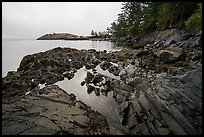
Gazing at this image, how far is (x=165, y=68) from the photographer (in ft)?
58.9

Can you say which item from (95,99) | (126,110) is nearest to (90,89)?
(95,99)

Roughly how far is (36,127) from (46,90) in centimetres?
581

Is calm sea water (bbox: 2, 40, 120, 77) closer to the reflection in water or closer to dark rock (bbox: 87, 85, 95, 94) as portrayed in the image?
the reflection in water

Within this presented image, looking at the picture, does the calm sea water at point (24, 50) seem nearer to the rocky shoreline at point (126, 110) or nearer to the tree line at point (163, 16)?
the tree line at point (163, 16)

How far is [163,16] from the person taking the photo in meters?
41.2

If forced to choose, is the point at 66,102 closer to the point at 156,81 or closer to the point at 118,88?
the point at 118,88

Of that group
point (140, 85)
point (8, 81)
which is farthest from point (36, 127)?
point (8, 81)

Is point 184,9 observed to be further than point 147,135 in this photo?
Yes

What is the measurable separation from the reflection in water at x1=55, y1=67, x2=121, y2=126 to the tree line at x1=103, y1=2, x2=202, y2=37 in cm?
1857

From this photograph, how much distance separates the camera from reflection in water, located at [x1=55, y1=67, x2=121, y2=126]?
475 inches

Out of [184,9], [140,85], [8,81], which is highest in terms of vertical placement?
[184,9]

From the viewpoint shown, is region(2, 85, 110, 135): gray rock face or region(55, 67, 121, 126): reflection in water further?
region(55, 67, 121, 126): reflection in water

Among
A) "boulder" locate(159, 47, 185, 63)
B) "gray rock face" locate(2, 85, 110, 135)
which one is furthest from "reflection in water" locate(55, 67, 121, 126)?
"boulder" locate(159, 47, 185, 63)

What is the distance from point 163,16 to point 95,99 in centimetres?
3398
